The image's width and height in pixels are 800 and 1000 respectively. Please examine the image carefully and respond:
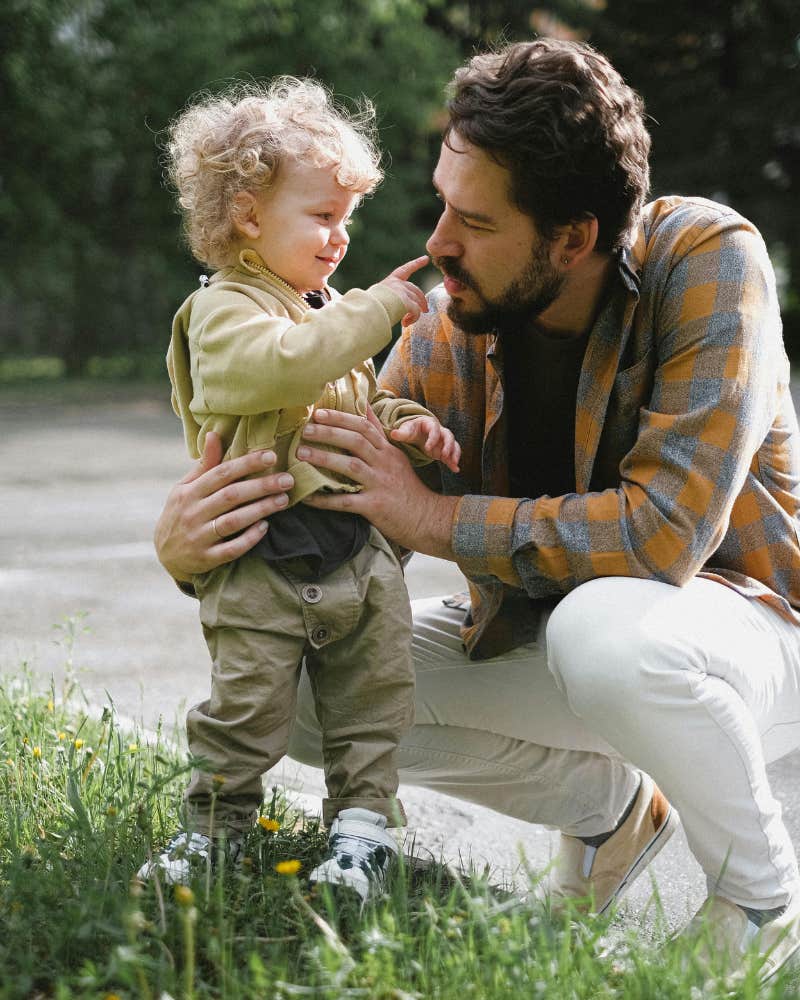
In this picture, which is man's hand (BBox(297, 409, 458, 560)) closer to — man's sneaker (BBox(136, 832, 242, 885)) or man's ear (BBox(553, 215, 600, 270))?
man's ear (BBox(553, 215, 600, 270))

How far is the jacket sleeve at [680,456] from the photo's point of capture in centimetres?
272

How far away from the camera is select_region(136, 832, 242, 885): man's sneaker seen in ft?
8.18

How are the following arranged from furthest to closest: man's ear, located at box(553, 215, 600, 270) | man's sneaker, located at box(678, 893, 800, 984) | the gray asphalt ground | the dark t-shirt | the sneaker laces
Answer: the gray asphalt ground < the dark t-shirt < man's ear, located at box(553, 215, 600, 270) < the sneaker laces < man's sneaker, located at box(678, 893, 800, 984)

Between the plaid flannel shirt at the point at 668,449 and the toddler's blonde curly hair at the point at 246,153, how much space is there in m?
0.61

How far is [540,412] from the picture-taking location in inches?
128

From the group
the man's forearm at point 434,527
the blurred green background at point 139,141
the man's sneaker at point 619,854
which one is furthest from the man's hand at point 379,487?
the blurred green background at point 139,141

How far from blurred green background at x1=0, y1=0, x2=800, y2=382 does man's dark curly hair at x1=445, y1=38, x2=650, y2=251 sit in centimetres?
1376

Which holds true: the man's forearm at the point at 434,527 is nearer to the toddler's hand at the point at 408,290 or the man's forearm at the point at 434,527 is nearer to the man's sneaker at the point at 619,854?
the toddler's hand at the point at 408,290

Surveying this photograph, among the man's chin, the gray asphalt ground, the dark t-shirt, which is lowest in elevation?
the gray asphalt ground

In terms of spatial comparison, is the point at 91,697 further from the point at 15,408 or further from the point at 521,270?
the point at 15,408

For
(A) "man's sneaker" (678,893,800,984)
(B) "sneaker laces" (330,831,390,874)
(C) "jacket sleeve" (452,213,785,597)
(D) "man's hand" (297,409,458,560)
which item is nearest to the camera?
(A) "man's sneaker" (678,893,800,984)

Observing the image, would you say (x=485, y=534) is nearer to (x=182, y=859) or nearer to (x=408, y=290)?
(x=408, y=290)

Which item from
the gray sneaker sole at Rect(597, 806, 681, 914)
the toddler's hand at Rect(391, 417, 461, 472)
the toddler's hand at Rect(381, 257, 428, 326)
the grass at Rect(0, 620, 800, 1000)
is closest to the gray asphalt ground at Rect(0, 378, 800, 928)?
the gray sneaker sole at Rect(597, 806, 681, 914)

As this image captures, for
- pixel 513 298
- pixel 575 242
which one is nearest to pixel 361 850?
pixel 513 298
